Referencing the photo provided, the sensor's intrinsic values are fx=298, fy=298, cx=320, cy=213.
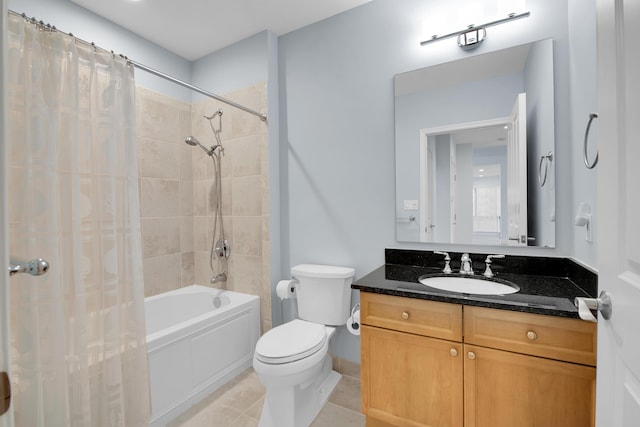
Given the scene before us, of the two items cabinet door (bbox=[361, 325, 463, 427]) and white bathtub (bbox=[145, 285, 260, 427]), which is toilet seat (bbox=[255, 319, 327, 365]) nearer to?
cabinet door (bbox=[361, 325, 463, 427])

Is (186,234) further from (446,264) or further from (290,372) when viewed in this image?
(446,264)

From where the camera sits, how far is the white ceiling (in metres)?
2.05

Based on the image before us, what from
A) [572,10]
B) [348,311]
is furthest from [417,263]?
[572,10]

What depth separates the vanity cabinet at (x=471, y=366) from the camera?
3.57 feet

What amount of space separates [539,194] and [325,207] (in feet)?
4.25

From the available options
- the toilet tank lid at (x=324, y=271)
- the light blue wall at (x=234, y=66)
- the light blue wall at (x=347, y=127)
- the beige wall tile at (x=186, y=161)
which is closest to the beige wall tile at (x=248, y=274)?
the light blue wall at (x=347, y=127)

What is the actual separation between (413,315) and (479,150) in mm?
1040

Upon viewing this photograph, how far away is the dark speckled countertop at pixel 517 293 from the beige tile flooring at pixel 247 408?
0.87 metres

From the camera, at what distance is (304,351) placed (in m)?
1.61

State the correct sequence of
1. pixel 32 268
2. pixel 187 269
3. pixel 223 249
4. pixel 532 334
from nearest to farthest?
pixel 32 268, pixel 532 334, pixel 223 249, pixel 187 269

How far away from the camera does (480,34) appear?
1690 mm

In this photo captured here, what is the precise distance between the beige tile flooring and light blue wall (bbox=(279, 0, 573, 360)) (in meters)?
0.28

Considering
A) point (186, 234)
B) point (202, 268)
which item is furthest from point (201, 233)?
point (202, 268)

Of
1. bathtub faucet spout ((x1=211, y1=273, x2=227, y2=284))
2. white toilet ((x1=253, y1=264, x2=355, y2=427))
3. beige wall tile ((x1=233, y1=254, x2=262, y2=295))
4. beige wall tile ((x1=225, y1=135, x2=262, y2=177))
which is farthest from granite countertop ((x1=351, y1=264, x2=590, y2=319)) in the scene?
bathtub faucet spout ((x1=211, y1=273, x2=227, y2=284))
